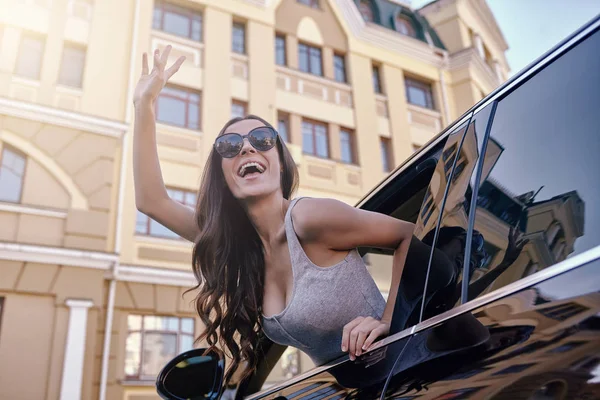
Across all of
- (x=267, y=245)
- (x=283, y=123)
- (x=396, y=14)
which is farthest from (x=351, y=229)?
(x=396, y=14)

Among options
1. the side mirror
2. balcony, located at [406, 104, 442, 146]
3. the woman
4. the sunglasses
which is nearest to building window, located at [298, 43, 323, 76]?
balcony, located at [406, 104, 442, 146]

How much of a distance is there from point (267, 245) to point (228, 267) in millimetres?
170

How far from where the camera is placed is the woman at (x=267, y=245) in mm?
1411

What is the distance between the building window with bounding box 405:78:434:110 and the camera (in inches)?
608

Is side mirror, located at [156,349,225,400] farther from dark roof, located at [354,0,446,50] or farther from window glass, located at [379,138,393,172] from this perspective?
dark roof, located at [354,0,446,50]

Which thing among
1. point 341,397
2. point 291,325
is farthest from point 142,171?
point 341,397

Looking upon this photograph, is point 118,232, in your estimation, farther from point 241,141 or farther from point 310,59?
point 241,141

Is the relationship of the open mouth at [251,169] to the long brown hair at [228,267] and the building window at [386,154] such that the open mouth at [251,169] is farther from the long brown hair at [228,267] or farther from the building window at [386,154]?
the building window at [386,154]

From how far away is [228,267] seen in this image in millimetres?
1828

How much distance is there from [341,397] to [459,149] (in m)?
0.54

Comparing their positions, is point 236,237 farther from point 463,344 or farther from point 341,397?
point 463,344

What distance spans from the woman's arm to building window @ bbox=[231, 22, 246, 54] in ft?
37.2

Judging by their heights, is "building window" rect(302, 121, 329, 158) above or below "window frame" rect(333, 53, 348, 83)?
below

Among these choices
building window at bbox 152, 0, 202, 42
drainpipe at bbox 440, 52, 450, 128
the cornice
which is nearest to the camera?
building window at bbox 152, 0, 202, 42
